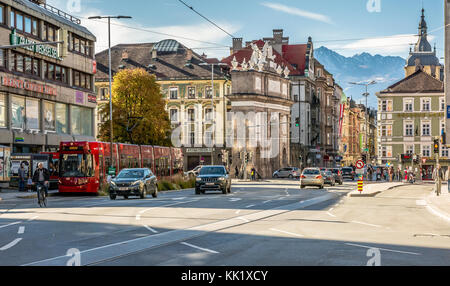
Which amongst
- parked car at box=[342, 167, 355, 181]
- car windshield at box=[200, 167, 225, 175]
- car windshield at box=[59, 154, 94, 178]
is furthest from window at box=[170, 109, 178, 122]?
car windshield at box=[59, 154, 94, 178]

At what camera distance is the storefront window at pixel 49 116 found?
198 ft

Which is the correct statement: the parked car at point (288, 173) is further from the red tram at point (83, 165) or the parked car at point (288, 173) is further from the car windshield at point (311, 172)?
the red tram at point (83, 165)

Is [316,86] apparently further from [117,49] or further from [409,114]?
[117,49]

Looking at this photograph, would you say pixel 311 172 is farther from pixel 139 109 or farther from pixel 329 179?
pixel 139 109

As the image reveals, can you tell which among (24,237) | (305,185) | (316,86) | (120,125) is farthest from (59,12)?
(316,86)

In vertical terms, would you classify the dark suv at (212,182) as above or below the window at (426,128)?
below

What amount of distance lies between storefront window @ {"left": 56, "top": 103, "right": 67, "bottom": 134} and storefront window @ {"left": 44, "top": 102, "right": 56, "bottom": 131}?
84 centimetres

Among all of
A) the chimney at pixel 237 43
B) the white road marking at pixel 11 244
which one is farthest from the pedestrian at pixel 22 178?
the chimney at pixel 237 43

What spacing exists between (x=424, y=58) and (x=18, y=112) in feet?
427

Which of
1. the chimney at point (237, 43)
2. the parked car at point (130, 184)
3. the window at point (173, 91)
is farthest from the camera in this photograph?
the chimney at point (237, 43)

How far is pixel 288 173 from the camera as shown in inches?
3802

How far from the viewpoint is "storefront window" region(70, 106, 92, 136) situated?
66.0 meters

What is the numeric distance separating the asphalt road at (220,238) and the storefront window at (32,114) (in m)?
35.3

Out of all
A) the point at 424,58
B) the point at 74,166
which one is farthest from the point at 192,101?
the point at 424,58
